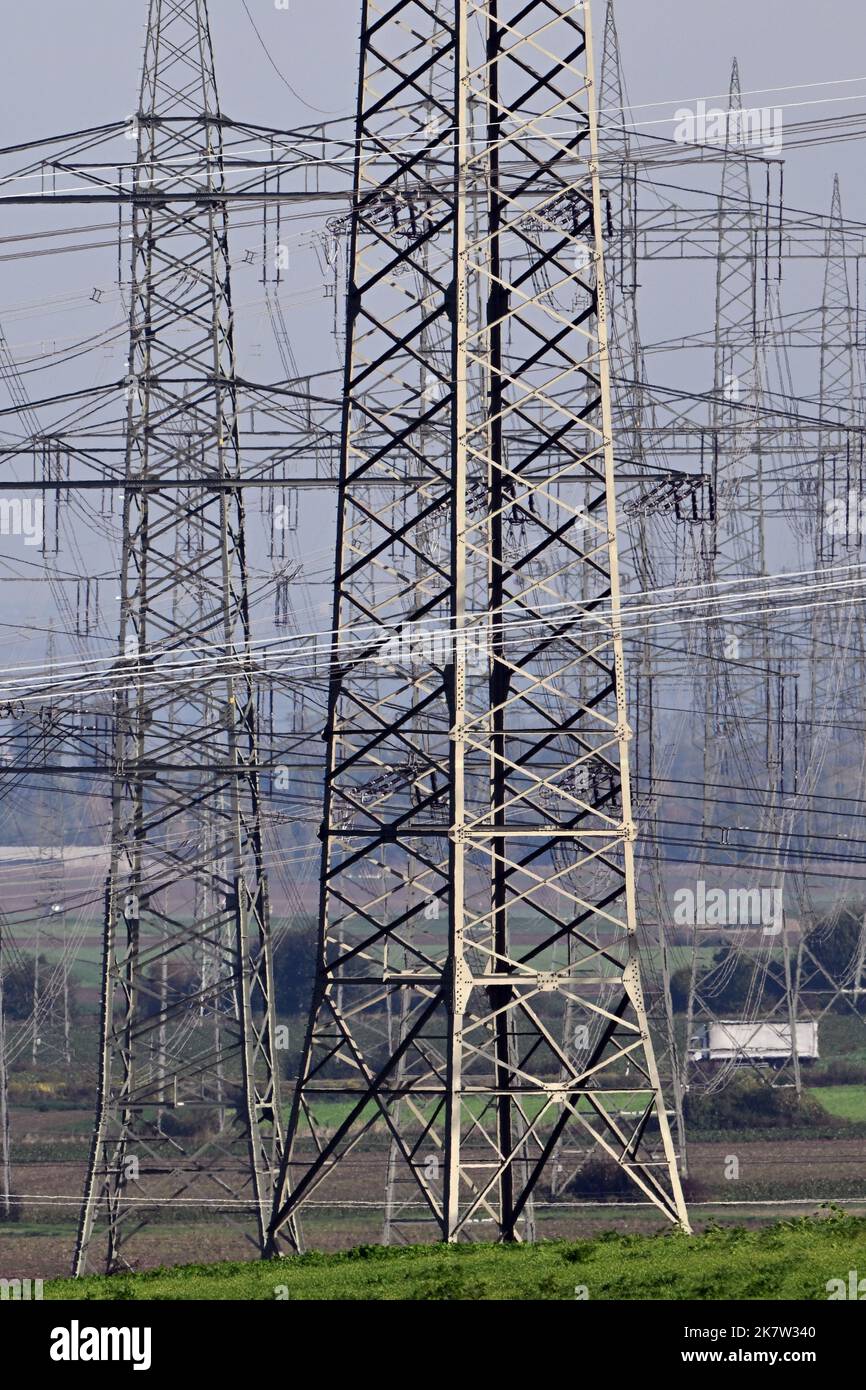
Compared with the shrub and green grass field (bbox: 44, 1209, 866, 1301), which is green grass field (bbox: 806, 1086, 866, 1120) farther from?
green grass field (bbox: 44, 1209, 866, 1301)

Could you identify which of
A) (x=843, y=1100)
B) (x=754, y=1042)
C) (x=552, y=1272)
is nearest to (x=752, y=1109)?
(x=843, y=1100)

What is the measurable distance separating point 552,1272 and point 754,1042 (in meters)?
56.0

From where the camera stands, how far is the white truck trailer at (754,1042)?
7394 centimetres

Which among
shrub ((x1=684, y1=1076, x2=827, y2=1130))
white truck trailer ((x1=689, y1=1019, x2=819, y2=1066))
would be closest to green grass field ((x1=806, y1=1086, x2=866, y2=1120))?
shrub ((x1=684, y1=1076, x2=827, y2=1130))

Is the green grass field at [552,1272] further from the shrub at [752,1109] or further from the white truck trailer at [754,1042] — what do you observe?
the white truck trailer at [754,1042]

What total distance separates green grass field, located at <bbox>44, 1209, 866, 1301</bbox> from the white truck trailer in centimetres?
5073

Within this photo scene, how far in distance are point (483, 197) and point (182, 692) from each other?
12.2 meters

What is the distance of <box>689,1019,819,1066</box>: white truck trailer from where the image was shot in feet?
243

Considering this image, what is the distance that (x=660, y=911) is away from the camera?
48188 mm

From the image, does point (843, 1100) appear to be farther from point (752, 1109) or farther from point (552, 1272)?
point (552, 1272)

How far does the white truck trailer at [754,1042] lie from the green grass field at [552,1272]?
5073 cm

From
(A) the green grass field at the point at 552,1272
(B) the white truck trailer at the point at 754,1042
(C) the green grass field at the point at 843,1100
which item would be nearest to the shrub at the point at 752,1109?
(C) the green grass field at the point at 843,1100

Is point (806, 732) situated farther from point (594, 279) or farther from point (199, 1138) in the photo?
point (594, 279)

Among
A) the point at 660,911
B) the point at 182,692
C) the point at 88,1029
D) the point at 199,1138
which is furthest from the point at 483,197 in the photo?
the point at 88,1029
